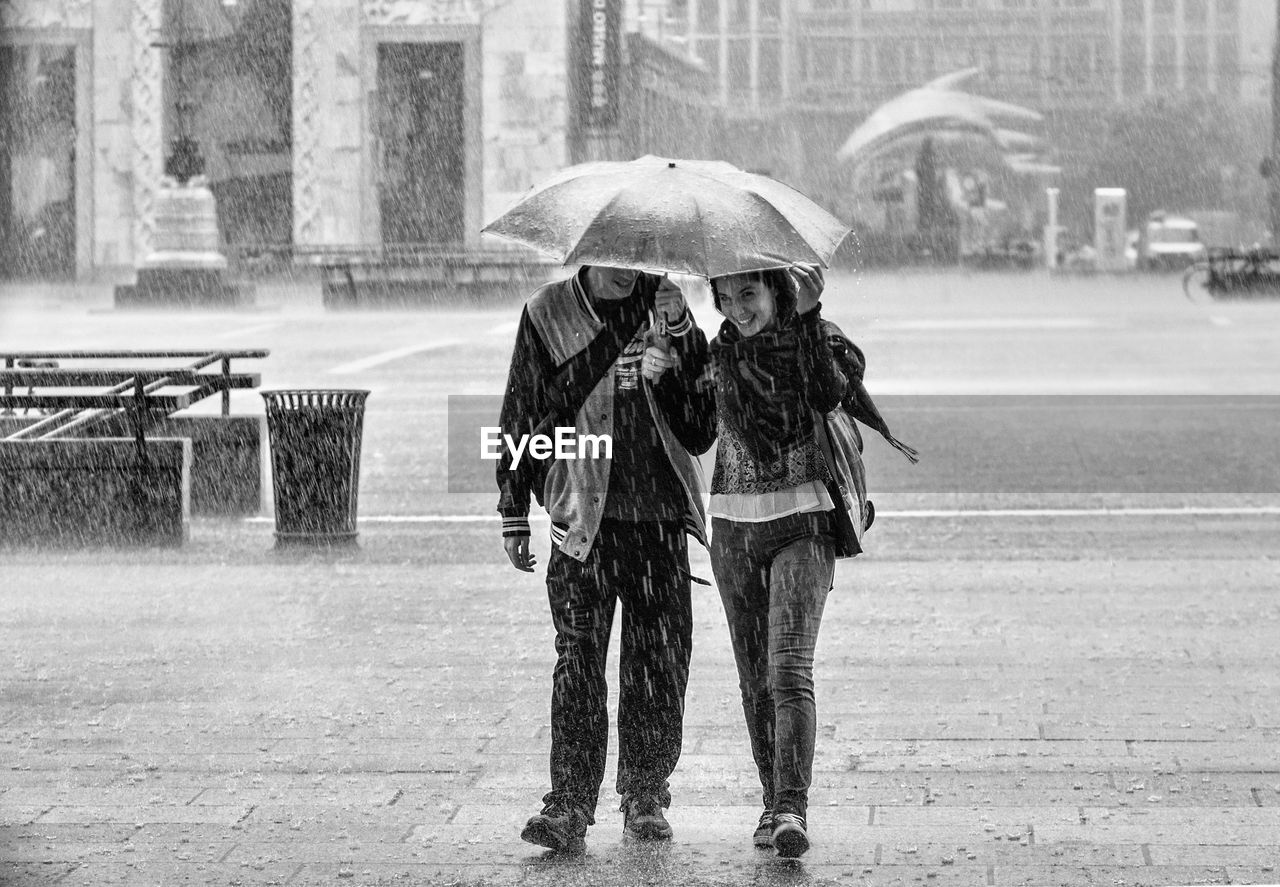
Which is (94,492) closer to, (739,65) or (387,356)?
(387,356)

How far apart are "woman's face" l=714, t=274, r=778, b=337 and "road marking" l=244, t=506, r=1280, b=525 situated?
679 centimetres

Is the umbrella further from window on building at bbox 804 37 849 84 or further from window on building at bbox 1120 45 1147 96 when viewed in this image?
window on building at bbox 804 37 849 84

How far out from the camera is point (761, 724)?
5141mm

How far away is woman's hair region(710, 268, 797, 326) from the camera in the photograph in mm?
4891

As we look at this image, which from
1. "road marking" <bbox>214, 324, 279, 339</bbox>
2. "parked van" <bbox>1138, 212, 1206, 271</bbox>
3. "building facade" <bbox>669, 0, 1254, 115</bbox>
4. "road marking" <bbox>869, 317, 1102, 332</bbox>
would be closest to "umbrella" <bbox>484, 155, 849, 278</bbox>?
"road marking" <bbox>214, 324, 279, 339</bbox>

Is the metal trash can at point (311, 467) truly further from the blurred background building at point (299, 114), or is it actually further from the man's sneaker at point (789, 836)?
the blurred background building at point (299, 114)

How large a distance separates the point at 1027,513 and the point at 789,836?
7197mm

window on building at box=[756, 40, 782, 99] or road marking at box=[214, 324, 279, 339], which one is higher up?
window on building at box=[756, 40, 782, 99]

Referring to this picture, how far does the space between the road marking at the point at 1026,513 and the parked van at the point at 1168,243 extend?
39.2 m

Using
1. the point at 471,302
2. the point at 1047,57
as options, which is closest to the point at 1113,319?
the point at 471,302

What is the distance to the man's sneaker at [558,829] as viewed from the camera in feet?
16.3

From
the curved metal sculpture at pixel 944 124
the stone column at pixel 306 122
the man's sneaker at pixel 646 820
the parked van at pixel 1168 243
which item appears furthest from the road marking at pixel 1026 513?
the curved metal sculpture at pixel 944 124

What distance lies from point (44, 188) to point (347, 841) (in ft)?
151

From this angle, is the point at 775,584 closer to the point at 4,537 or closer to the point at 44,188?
the point at 4,537
